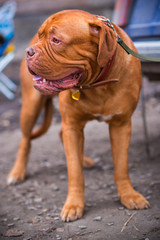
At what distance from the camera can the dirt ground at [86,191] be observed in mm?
2586

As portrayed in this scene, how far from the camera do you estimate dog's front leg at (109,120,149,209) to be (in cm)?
289

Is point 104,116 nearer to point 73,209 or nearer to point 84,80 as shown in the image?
point 84,80

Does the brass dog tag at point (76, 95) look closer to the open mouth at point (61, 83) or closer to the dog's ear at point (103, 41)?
the open mouth at point (61, 83)

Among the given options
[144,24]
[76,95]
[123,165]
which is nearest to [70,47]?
[76,95]

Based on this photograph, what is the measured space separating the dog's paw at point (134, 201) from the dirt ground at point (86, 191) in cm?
5

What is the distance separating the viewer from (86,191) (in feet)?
11.4

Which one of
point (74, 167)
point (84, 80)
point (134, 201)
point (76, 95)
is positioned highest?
point (84, 80)

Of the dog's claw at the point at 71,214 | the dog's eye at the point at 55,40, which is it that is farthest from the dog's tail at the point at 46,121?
the dog's eye at the point at 55,40

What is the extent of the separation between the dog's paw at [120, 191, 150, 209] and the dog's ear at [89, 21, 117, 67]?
1.15m

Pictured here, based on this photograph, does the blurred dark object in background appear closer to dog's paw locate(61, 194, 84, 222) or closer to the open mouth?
the open mouth

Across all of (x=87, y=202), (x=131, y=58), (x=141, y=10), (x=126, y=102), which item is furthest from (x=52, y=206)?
(x=141, y=10)

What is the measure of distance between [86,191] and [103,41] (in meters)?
1.68

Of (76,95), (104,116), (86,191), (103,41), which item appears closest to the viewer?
(103,41)

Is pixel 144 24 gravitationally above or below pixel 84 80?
above
